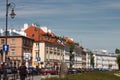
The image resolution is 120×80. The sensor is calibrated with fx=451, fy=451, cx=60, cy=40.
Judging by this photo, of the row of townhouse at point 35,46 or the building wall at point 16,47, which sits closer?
the building wall at point 16,47

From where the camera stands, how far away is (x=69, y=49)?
→ 19412 cm

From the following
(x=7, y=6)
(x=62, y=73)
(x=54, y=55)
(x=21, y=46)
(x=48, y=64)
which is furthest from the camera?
(x=54, y=55)

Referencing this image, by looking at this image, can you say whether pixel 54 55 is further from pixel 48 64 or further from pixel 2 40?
pixel 2 40

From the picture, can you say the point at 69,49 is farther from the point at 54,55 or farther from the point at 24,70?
the point at 24,70

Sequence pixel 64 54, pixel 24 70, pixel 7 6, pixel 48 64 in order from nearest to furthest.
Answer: pixel 24 70 < pixel 7 6 < pixel 48 64 < pixel 64 54

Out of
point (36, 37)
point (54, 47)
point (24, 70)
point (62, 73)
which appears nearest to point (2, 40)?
point (36, 37)

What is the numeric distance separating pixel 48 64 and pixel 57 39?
24.9m

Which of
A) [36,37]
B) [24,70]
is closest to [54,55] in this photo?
[36,37]

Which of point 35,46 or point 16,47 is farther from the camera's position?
point 35,46

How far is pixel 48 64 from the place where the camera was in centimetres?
15350

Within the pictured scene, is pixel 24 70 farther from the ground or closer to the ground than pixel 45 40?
closer to the ground

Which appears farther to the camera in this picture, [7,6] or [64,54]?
[64,54]

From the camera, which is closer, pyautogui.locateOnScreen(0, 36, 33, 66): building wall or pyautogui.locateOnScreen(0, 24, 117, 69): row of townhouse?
pyautogui.locateOnScreen(0, 36, 33, 66): building wall

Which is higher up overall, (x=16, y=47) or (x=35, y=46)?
(x=35, y=46)
